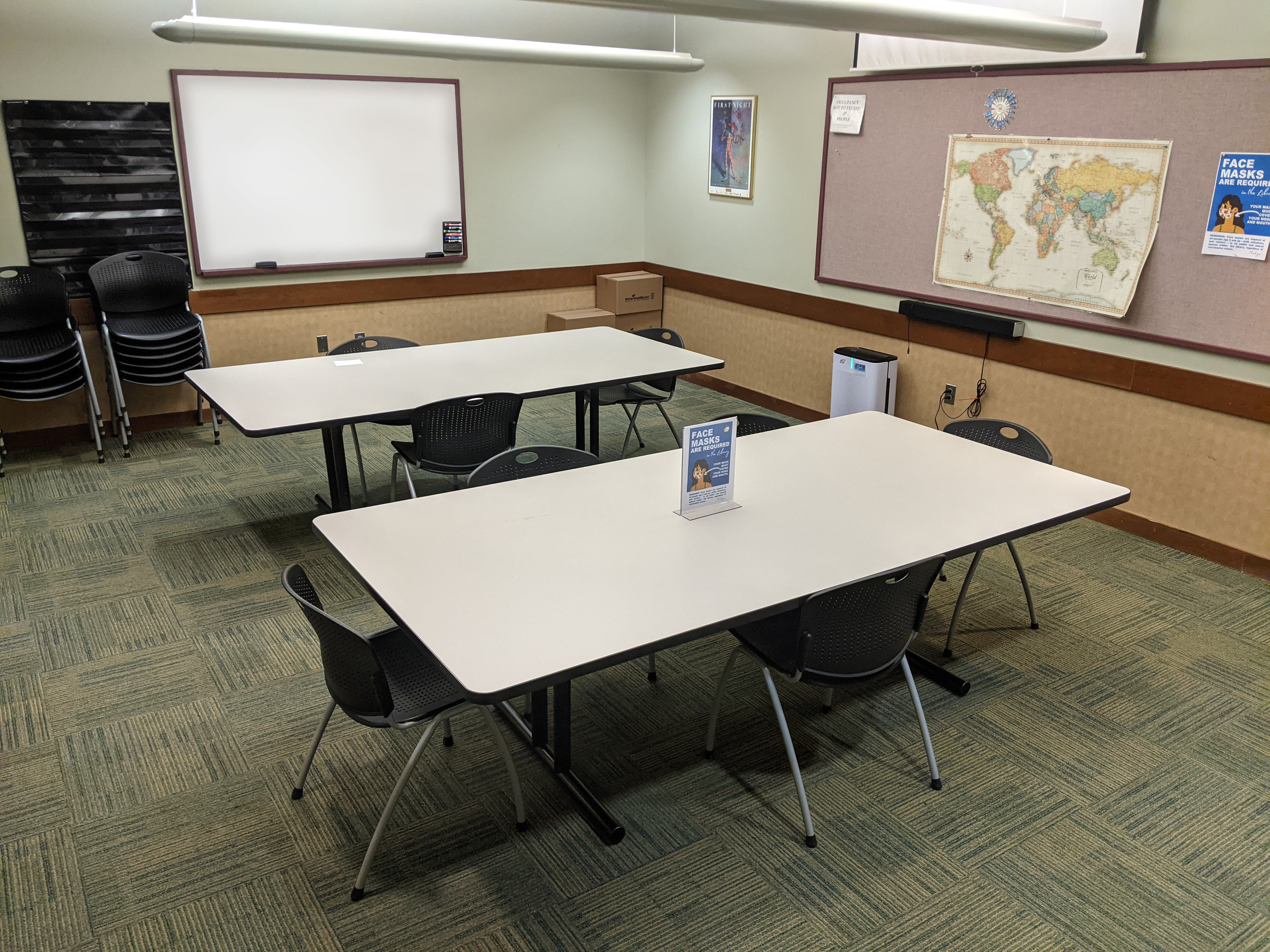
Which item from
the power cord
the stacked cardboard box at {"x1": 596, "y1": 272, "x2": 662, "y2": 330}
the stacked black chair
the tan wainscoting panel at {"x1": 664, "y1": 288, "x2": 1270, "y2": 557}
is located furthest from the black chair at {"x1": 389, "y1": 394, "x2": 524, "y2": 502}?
the stacked cardboard box at {"x1": 596, "y1": 272, "x2": 662, "y2": 330}

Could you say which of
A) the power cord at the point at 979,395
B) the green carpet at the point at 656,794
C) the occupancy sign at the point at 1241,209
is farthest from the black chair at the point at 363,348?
the occupancy sign at the point at 1241,209

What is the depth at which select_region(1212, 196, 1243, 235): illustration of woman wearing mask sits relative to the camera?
13.3ft

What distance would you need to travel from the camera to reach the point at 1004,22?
3.38m

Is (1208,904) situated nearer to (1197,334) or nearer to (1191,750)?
(1191,750)

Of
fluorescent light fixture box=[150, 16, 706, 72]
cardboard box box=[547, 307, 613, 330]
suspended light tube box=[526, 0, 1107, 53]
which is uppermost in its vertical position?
fluorescent light fixture box=[150, 16, 706, 72]

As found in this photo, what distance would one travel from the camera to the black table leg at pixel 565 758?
8.69 feet

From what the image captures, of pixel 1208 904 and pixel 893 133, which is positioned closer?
pixel 1208 904

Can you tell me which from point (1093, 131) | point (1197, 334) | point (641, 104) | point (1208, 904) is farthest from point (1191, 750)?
point (641, 104)

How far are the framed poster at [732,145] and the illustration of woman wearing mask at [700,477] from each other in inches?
171

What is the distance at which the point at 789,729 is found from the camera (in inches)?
124

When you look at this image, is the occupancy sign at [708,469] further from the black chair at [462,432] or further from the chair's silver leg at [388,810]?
the black chair at [462,432]

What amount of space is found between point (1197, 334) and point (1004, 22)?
1.83 meters

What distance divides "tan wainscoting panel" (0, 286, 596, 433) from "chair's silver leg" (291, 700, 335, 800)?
4167mm

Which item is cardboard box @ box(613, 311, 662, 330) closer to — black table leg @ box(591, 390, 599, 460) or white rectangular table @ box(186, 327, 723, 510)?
white rectangular table @ box(186, 327, 723, 510)
